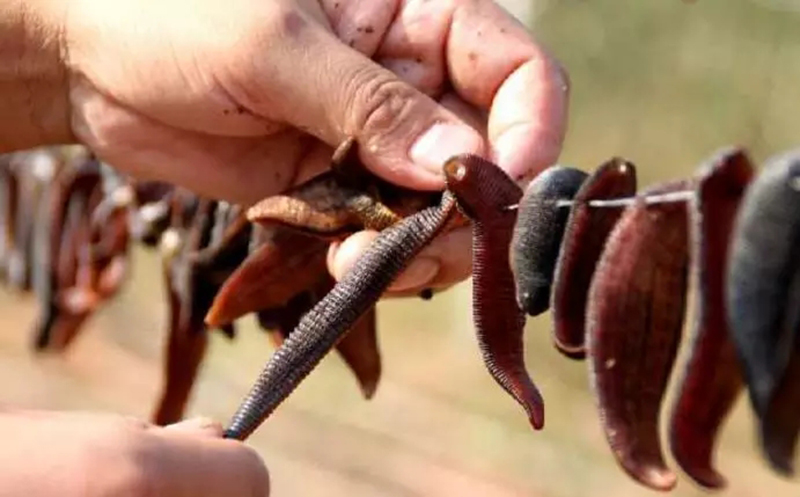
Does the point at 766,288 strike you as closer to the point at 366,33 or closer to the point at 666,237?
the point at 666,237

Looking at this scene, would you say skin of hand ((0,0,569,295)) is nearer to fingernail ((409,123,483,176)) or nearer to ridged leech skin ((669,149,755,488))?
fingernail ((409,123,483,176))

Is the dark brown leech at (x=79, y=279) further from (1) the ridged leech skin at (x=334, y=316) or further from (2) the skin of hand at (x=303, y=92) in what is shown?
(1) the ridged leech skin at (x=334, y=316)

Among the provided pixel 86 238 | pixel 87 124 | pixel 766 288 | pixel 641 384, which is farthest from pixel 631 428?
pixel 86 238

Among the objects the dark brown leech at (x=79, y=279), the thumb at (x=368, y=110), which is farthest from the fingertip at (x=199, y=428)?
the dark brown leech at (x=79, y=279)

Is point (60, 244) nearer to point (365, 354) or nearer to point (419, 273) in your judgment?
point (365, 354)

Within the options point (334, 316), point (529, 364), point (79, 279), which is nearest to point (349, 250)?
point (334, 316)

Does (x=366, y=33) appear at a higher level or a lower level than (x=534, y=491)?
higher
